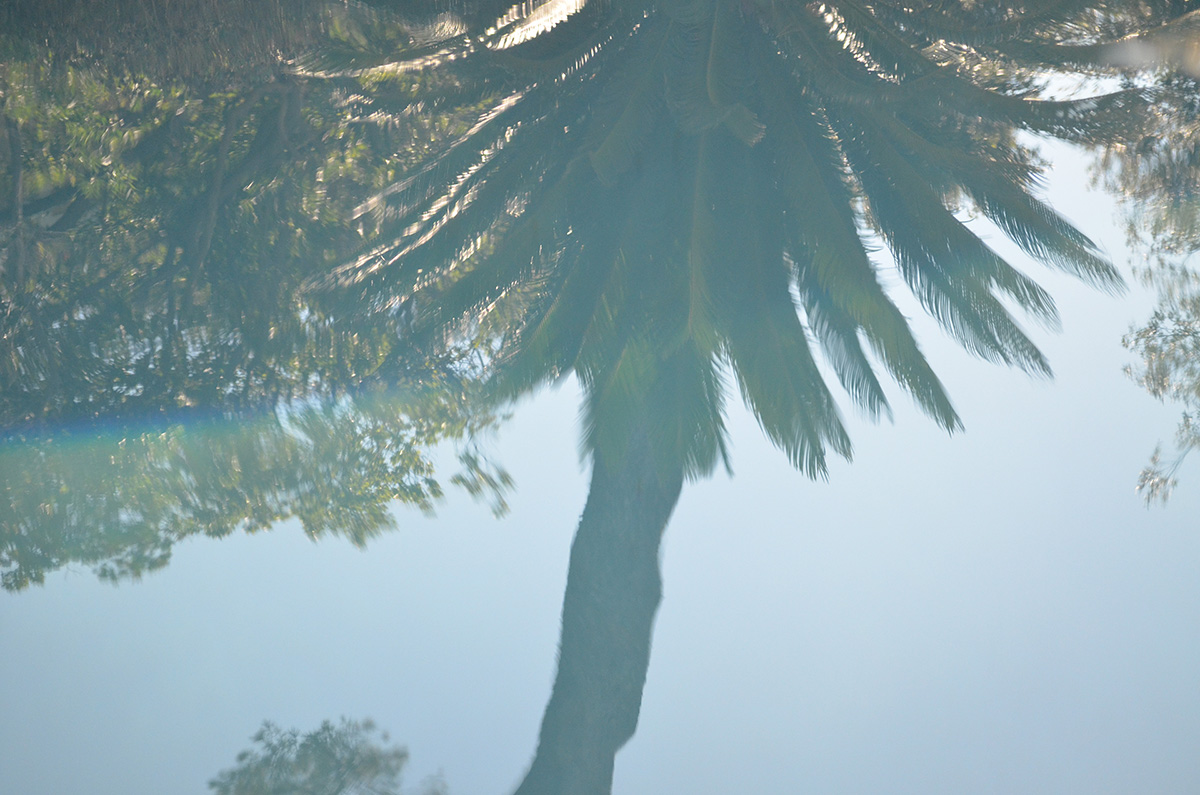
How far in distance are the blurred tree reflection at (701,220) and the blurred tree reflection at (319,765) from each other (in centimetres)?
68

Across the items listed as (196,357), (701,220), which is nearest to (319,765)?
(196,357)

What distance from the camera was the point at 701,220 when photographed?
4.68 m

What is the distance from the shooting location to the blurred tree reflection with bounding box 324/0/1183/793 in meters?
4.26

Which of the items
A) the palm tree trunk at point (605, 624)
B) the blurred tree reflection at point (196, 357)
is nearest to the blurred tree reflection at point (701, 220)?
the palm tree trunk at point (605, 624)

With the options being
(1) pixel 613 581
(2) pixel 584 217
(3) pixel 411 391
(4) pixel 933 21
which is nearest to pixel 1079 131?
(4) pixel 933 21

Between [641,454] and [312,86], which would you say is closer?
[641,454]

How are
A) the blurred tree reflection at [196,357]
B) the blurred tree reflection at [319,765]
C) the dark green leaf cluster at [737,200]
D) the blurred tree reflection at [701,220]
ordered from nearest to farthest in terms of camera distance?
the blurred tree reflection at [319,765]
the blurred tree reflection at [701,220]
the dark green leaf cluster at [737,200]
the blurred tree reflection at [196,357]

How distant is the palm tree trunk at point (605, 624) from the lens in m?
3.91

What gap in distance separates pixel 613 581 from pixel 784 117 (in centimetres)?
329

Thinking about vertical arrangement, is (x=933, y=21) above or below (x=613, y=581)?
above

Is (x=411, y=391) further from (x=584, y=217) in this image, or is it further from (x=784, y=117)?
(x=784, y=117)

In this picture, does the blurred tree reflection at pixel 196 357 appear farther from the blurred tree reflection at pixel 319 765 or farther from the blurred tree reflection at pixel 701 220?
the blurred tree reflection at pixel 319 765

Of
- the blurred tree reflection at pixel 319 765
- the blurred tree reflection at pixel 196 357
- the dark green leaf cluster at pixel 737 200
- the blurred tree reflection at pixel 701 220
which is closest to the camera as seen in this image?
the blurred tree reflection at pixel 319 765

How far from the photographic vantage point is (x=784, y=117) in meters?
5.50
